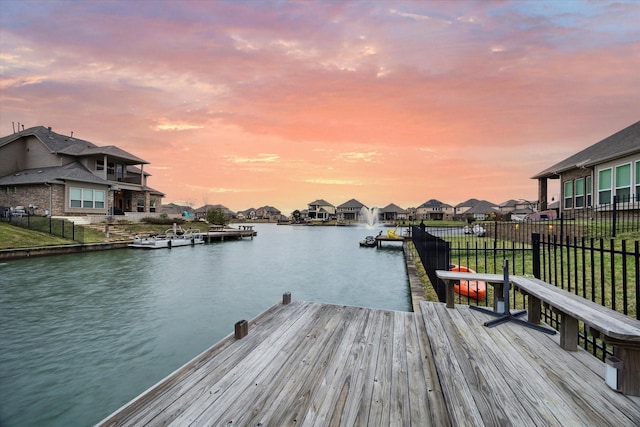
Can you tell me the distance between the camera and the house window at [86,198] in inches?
996

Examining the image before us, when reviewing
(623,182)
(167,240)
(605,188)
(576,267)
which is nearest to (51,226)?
(167,240)

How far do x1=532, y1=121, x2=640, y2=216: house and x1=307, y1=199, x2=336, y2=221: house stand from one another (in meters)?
85.1

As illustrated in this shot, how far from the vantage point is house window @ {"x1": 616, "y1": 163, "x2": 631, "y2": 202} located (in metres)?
13.9

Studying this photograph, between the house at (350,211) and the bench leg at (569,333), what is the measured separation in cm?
9798

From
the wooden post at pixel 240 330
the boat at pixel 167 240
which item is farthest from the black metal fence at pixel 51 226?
the wooden post at pixel 240 330

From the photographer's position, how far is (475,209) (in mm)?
88500

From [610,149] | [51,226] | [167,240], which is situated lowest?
[167,240]

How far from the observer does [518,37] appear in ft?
37.5

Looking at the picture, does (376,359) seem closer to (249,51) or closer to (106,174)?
(249,51)

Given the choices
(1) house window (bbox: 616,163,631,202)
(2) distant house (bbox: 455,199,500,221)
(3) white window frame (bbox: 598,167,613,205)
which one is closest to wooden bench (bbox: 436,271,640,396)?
(1) house window (bbox: 616,163,631,202)

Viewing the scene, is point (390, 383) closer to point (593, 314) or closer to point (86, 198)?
point (593, 314)

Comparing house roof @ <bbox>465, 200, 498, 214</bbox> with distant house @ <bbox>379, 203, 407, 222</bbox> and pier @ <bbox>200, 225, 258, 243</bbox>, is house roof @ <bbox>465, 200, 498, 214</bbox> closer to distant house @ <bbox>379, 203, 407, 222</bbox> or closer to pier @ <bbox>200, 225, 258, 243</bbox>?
distant house @ <bbox>379, 203, 407, 222</bbox>

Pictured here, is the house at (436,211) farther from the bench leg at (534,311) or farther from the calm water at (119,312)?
the bench leg at (534,311)

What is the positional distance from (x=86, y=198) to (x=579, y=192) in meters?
41.9
